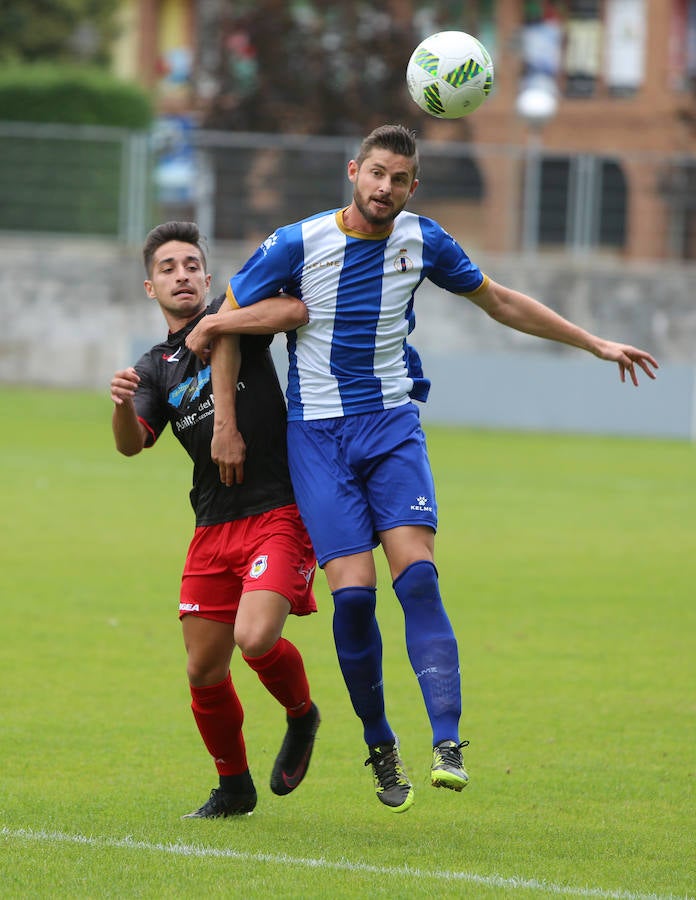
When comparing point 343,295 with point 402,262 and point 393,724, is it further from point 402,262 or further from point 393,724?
point 393,724

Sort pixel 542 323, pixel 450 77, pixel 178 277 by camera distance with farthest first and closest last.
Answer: pixel 450 77 → pixel 542 323 → pixel 178 277

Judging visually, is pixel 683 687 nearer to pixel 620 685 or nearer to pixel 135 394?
pixel 620 685

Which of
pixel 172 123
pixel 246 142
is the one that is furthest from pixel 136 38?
pixel 246 142

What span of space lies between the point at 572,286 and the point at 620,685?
1714 cm

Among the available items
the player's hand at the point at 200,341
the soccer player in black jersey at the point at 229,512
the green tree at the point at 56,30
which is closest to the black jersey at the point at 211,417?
the soccer player in black jersey at the point at 229,512

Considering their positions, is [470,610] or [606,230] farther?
[606,230]

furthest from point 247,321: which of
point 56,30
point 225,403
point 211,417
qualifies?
point 56,30

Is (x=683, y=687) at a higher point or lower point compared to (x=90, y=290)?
lower

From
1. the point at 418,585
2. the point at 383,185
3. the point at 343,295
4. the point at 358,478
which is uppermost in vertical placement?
the point at 383,185

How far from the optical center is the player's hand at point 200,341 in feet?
18.6

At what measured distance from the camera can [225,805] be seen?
19.1 ft

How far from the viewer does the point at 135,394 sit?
5980 mm

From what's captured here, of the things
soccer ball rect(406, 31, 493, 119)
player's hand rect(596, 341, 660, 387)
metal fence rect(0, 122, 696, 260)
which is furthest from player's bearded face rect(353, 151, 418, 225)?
metal fence rect(0, 122, 696, 260)

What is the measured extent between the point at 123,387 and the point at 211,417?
1.22 feet
